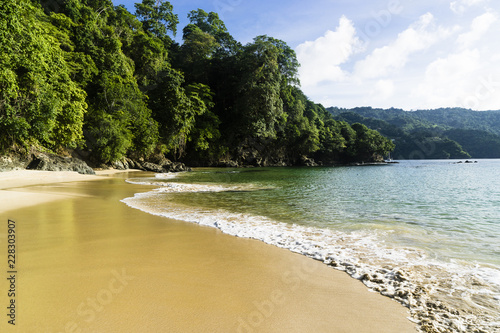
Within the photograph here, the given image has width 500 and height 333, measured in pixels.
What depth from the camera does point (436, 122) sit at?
12194 centimetres

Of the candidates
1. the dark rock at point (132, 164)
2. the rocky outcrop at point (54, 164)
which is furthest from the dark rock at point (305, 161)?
the rocky outcrop at point (54, 164)

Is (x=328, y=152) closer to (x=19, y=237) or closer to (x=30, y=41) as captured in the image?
(x=30, y=41)

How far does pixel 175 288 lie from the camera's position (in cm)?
289

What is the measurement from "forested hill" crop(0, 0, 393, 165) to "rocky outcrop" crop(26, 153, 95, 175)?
1.08m

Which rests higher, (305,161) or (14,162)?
(14,162)

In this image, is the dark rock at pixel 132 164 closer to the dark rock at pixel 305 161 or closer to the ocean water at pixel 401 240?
the ocean water at pixel 401 240

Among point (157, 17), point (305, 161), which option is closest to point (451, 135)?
point (305, 161)

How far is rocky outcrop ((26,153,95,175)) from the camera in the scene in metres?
16.8

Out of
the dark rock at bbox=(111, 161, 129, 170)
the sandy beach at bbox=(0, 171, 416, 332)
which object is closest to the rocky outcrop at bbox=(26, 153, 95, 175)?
the dark rock at bbox=(111, 161, 129, 170)

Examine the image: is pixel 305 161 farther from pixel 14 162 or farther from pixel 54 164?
pixel 14 162

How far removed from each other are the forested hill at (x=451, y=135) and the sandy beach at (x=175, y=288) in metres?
124

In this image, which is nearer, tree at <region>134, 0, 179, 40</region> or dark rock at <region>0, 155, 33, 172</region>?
dark rock at <region>0, 155, 33, 172</region>

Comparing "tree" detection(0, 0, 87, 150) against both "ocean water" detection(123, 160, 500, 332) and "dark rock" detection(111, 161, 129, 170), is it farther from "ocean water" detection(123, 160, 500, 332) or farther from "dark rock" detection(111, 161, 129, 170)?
"ocean water" detection(123, 160, 500, 332)

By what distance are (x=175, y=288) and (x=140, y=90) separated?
37.0 meters
